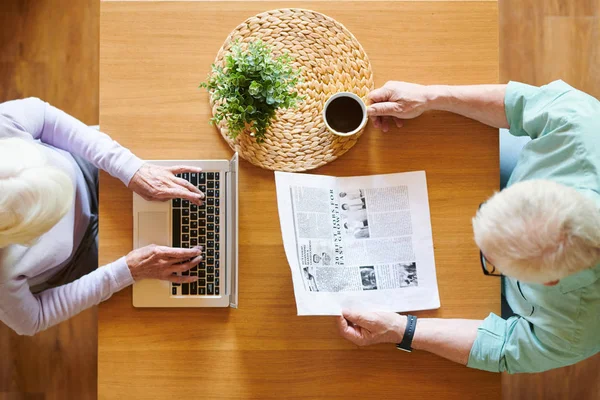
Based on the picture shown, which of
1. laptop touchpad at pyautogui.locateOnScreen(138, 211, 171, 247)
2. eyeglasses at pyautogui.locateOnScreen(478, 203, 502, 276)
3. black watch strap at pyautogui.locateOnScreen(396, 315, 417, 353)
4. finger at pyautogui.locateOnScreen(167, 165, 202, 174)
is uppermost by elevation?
finger at pyautogui.locateOnScreen(167, 165, 202, 174)

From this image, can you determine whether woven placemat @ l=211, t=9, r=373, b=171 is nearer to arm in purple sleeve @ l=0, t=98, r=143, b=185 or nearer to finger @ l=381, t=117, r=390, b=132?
finger @ l=381, t=117, r=390, b=132

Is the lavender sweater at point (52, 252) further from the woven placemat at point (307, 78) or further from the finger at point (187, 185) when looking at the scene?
the woven placemat at point (307, 78)

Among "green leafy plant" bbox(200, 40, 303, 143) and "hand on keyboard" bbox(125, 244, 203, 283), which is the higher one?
"green leafy plant" bbox(200, 40, 303, 143)

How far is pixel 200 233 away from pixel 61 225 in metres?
0.31

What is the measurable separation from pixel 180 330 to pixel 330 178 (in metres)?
0.46

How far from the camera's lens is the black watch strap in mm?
1048

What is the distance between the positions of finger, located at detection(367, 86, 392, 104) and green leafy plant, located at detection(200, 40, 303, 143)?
168mm

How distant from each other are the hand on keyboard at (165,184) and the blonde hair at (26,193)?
16 cm

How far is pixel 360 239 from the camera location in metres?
1.08

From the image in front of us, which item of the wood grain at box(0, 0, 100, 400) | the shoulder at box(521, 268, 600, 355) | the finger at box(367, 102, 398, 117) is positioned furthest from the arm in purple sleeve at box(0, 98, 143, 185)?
the shoulder at box(521, 268, 600, 355)

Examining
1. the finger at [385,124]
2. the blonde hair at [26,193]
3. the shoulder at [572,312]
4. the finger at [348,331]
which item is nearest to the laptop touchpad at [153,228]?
the blonde hair at [26,193]

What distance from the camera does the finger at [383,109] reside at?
1061 mm

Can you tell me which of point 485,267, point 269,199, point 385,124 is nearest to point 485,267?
point 485,267

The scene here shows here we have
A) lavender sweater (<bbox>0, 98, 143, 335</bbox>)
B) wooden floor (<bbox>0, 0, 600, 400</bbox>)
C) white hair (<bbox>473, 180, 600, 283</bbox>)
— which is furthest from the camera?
wooden floor (<bbox>0, 0, 600, 400</bbox>)
